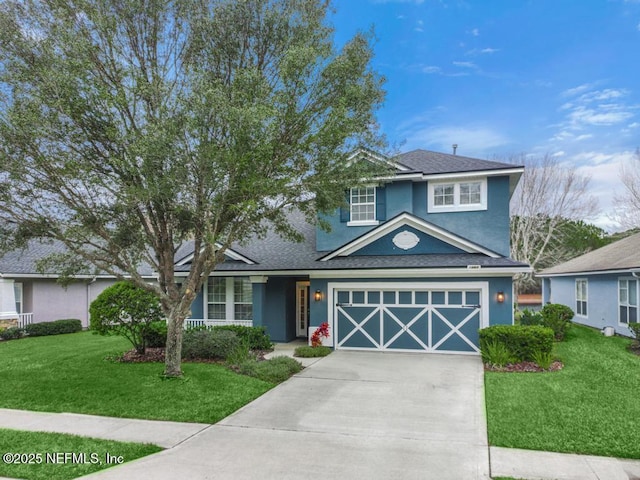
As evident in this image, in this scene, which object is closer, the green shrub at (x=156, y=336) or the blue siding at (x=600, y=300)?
the green shrub at (x=156, y=336)

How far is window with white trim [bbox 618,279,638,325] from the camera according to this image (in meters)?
15.1

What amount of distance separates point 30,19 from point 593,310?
73.3ft

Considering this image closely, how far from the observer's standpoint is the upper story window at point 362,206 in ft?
50.6

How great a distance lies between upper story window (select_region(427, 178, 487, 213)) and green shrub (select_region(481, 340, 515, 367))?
17.0ft

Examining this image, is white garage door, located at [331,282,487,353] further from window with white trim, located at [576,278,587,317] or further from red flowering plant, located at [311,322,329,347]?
window with white trim, located at [576,278,587,317]

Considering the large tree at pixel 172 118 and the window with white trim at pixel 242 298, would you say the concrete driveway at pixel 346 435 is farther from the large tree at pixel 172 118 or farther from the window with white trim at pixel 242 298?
the window with white trim at pixel 242 298

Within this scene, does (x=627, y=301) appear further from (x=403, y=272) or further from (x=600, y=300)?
(x=403, y=272)

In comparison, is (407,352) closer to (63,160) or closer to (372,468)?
(372,468)

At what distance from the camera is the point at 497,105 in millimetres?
19875

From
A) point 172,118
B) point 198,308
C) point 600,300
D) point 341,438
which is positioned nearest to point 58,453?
point 341,438

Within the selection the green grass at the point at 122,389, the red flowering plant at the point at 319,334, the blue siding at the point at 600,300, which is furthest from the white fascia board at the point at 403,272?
the blue siding at the point at 600,300

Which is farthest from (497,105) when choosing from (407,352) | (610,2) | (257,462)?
(257,462)

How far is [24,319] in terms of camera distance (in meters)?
19.4

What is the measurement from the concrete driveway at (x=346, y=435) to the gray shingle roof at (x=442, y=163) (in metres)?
7.35
